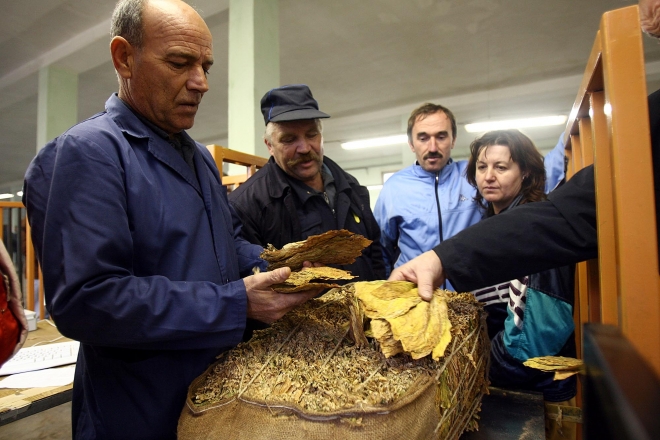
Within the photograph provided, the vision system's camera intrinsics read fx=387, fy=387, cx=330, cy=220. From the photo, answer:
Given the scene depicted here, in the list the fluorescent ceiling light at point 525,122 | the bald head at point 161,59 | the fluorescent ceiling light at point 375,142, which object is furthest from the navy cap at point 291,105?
the fluorescent ceiling light at point 375,142

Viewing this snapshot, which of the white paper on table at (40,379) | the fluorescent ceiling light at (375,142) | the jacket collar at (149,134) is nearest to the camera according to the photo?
the jacket collar at (149,134)

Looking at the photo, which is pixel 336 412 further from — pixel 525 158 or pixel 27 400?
pixel 525 158

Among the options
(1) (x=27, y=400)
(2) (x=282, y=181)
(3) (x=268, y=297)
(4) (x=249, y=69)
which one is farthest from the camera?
(4) (x=249, y=69)

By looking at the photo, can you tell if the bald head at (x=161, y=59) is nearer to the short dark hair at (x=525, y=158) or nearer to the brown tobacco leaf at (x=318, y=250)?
the brown tobacco leaf at (x=318, y=250)

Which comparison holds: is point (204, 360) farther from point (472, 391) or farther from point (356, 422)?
point (472, 391)

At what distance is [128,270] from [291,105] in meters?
1.48

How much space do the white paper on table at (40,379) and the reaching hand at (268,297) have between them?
1305mm

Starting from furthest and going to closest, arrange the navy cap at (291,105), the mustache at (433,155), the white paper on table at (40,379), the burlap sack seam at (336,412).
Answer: the mustache at (433,155) < the navy cap at (291,105) < the white paper on table at (40,379) < the burlap sack seam at (336,412)

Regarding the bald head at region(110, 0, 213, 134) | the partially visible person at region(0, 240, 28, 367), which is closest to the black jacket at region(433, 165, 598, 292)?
the bald head at region(110, 0, 213, 134)

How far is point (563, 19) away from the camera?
5.21 metres

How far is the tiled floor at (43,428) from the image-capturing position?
3.17 metres

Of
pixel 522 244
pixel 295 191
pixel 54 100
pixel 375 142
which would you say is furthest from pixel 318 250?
pixel 375 142

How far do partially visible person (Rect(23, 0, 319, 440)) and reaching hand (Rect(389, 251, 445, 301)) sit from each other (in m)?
0.34

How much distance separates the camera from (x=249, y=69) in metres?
3.78
